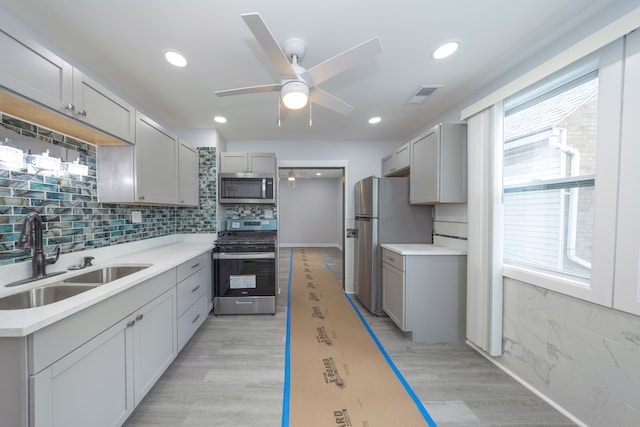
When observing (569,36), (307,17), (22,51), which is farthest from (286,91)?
(569,36)

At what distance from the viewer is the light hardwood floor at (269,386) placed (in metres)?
1.41

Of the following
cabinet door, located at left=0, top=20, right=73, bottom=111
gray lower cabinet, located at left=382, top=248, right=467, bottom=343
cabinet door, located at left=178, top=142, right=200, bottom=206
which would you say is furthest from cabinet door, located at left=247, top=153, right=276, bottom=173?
gray lower cabinet, located at left=382, top=248, right=467, bottom=343

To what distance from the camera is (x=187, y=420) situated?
1389 millimetres

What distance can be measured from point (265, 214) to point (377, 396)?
2613 millimetres

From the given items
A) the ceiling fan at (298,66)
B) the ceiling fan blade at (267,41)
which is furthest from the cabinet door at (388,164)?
the ceiling fan blade at (267,41)

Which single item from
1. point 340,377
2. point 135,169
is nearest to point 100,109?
point 135,169

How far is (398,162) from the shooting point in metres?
2.97

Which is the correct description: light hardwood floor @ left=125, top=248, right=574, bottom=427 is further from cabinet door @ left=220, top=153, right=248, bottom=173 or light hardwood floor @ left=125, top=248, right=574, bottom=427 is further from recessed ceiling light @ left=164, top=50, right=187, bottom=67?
recessed ceiling light @ left=164, top=50, right=187, bottom=67

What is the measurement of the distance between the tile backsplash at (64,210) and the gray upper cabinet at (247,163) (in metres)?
1.02

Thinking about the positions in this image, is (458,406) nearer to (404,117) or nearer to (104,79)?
(404,117)

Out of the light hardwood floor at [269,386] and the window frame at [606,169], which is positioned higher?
the window frame at [606,169]

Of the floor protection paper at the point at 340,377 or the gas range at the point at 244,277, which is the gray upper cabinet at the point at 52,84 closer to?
the gas range at the point at 244,277

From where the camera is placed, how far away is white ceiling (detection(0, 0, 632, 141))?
4.16 feet

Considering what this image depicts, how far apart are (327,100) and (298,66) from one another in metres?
0.32
